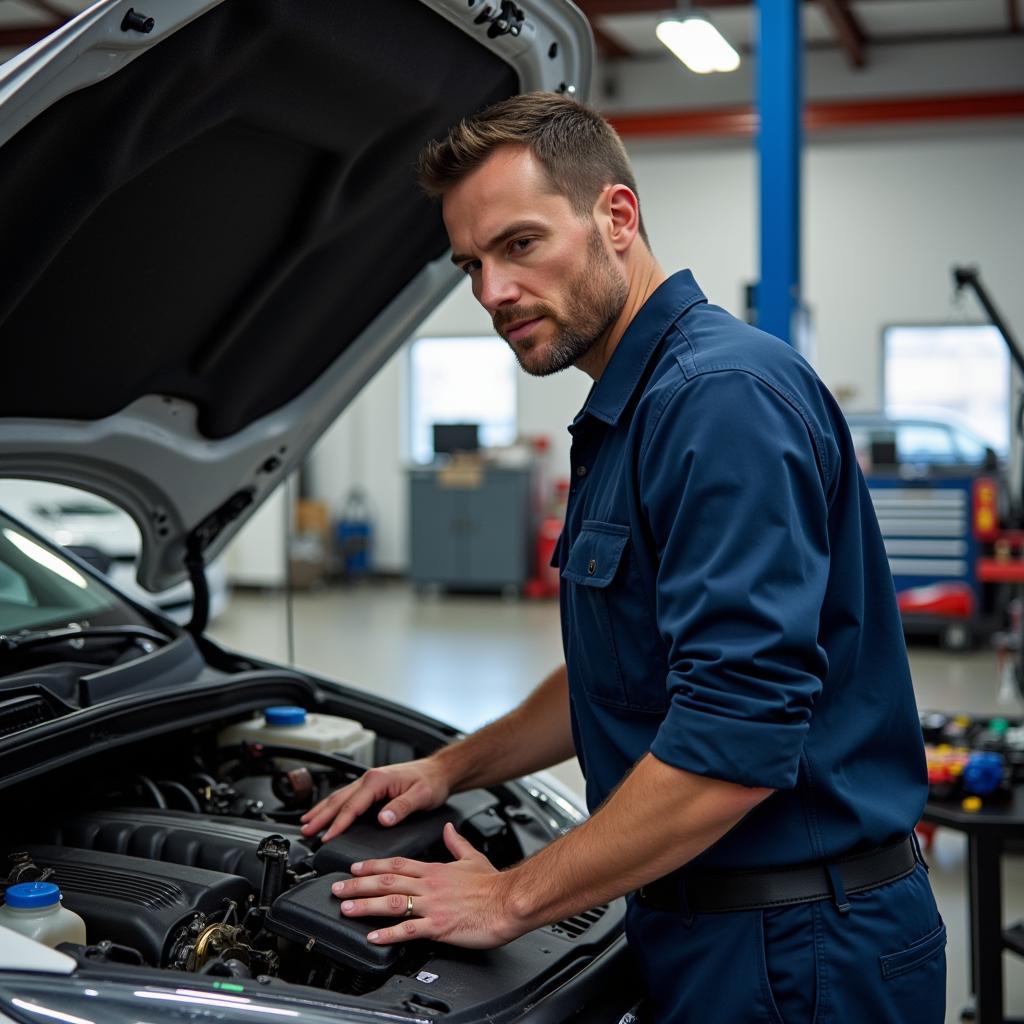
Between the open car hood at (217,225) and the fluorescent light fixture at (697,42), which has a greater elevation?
the fluorescent light fixture at (697,42)

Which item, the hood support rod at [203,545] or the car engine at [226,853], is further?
the hood support rod at [203,545]

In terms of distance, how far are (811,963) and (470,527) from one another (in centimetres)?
817

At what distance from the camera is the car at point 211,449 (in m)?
1.24

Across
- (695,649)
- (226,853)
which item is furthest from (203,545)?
(695,649)

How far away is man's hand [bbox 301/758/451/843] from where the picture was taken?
1545mm

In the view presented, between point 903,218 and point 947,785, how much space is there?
26.2 ft

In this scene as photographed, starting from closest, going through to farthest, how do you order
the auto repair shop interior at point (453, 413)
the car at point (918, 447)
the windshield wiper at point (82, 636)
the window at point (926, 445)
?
the auto repair shop interior at point (453, 413), the windshield wiper at point (82, 636), the car at point (918, 447), the window at point (926, 445)

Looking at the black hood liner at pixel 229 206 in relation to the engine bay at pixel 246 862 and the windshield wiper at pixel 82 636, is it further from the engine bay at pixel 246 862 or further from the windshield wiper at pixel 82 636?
the engine bay at pixel 246 862

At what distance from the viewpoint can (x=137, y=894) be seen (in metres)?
1.36

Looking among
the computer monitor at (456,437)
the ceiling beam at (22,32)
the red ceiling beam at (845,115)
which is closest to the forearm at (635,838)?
the red ceiling beam at (845,115)

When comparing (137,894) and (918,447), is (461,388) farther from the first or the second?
(137,894)

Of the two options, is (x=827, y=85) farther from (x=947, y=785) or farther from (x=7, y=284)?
(x=7, y=284)

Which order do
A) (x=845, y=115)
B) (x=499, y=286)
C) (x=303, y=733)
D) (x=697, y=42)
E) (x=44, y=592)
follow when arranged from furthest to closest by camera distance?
1. (x=845, y=115)
2. (x=697, y=42)
3. (x=44, y=592)
4. (x=303, y=733)
5. (x=499, y=286)

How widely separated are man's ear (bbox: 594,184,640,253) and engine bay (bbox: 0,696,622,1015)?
0.73 metres
